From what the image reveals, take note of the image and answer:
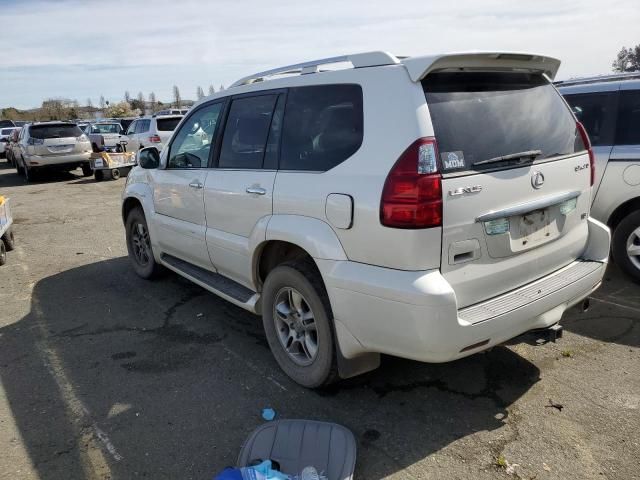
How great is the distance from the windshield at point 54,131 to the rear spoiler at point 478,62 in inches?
644

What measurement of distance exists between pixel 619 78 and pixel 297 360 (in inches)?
182

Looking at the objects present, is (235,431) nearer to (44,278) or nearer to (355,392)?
(355,392)

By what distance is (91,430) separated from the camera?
3.09m

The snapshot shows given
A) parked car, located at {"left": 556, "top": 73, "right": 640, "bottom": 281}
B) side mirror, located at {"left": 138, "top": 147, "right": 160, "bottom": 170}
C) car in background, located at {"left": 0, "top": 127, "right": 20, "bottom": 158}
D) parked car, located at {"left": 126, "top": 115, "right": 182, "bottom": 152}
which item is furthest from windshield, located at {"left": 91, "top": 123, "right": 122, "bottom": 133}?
parked car, located at {"left": 556, "top": 73, "right": 640, "bottom": 281}

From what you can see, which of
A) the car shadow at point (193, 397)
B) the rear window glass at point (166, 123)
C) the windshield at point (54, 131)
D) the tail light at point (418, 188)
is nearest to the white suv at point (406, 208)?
the tail light at point (418, 188)

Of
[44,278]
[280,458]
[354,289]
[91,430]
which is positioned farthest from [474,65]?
[44,278]

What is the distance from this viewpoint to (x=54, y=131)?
16516mm

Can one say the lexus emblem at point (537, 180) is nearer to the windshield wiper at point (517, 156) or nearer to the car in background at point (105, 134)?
the windshield wiper at point (517, 156)

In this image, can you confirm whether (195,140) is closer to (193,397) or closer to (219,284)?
(219,284)

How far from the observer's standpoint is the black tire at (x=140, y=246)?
5633 mm

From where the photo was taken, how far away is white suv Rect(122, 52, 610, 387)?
261 cm

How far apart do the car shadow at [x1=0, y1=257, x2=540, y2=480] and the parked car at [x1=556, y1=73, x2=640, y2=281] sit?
211 cm

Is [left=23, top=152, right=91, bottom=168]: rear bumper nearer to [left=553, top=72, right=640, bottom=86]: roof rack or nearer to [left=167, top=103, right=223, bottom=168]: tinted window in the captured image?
[left=167, top=103, right=223, bottom=168]: tinted window

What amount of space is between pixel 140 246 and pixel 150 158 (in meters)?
1.25
